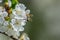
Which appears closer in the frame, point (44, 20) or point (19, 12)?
point (19, 12)

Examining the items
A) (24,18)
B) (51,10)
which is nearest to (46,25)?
(51,10)

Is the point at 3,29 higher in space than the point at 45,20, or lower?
higher

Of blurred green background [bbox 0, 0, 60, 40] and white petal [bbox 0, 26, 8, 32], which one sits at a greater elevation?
white petal [bbox 0, 26, 8, 32]

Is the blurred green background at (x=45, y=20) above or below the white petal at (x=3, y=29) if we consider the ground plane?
below

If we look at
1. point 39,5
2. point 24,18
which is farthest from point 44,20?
point 24,18

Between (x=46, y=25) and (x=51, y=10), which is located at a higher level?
(x=51, y=10)

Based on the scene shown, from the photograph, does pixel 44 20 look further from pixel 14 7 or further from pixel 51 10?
pixel 14 7

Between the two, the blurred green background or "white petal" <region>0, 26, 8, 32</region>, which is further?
the blurred green background

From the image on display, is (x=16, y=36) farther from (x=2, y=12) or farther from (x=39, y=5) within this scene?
(x=39, y=5)

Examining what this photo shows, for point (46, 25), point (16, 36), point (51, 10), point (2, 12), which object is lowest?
point (46, 25)

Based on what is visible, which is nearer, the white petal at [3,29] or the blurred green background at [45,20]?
the white petal at [3,29]

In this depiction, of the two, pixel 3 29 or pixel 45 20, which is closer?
pixel 3 29
